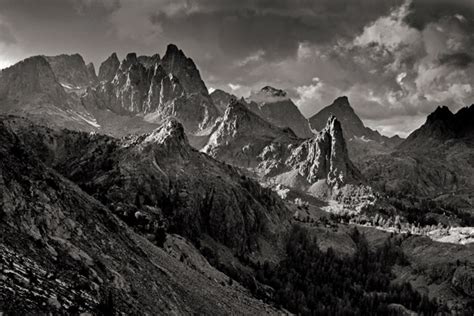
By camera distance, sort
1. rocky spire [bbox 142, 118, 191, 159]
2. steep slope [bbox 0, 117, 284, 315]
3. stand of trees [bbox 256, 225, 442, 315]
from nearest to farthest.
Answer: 1. steep slope [bbox 0, 117, 284, 315]
2. stand of trees [bbox 256, 225, 442, 315]
3. rocky spire [bbox 142, 118, 191, 159]

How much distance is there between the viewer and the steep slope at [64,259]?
768 inches

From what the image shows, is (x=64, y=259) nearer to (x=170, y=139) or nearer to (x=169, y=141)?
(x=169, y=141)

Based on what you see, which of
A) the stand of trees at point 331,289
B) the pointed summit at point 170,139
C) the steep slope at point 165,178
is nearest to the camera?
the stand of trees at point 331,289

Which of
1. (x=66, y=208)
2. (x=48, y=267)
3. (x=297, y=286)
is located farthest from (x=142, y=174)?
(x=48, y=267)

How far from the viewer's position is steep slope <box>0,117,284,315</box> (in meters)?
19.5

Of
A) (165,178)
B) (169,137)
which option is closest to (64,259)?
(165,178)

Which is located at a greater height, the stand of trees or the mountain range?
the mountain range

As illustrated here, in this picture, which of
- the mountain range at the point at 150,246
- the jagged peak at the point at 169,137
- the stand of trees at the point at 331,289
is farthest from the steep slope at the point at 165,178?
the stand of trees at the point at 331,289

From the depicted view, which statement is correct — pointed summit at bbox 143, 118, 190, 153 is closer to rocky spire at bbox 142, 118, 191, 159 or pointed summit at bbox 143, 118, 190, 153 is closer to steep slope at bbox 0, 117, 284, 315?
rocky spire at bbox 142, 118, 191, 159

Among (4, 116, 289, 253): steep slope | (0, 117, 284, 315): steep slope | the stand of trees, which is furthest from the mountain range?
the stand of trees

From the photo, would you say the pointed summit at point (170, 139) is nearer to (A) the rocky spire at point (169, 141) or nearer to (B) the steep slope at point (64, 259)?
(A) the rocky spire at point (169, 141)

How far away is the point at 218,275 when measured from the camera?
76.4m

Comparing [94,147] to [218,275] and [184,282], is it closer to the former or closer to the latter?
[218,275]

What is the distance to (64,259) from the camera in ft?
81.9
